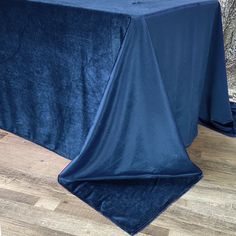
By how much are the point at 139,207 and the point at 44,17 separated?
30.1 inches

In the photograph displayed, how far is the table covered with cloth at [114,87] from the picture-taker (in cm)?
117

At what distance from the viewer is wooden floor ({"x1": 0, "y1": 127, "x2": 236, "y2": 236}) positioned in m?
1.14

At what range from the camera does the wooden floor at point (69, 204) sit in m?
1.14

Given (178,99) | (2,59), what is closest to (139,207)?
(178,99)

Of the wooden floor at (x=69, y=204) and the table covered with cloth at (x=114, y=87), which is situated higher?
the table covered with cloth at (x=114, y=87)

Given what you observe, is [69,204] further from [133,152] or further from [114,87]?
[114,87]

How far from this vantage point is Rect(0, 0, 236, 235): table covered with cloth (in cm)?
117

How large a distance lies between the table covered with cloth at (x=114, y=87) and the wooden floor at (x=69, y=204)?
0.14ft

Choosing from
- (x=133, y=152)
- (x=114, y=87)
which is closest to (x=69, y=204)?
(x=133, y=152)

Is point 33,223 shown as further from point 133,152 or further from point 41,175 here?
point 133,152

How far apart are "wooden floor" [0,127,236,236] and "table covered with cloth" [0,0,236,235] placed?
0.04 m

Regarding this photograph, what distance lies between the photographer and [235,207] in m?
1.26

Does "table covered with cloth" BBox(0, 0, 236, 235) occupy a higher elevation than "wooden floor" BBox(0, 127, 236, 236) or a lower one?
higher

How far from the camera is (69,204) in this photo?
4.07 ft
